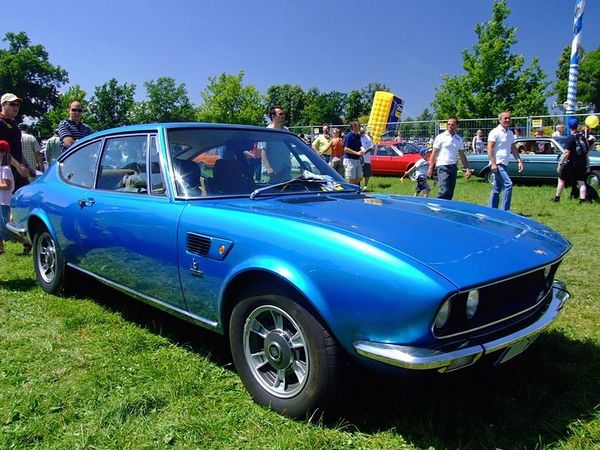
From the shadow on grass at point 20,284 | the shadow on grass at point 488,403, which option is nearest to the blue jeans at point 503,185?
the shadow on grass at point 488,403

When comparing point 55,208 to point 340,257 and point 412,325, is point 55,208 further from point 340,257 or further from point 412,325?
point 412,325

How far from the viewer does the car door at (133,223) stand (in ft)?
9.86

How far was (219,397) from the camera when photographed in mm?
2730

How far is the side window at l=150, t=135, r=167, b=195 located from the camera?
10.6 feet

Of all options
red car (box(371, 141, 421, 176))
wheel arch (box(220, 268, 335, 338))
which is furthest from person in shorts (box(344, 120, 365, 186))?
red car (box(371, 141, 421, 176))

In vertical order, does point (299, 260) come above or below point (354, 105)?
below

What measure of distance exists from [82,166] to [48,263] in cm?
107

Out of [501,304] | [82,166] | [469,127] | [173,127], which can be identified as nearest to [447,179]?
[173,127]

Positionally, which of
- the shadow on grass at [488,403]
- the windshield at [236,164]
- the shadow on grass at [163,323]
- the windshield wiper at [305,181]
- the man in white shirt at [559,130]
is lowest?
the shadow on grass at [163,323]

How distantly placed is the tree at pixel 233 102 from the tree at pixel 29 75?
22.2 metres

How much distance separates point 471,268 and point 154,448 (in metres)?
1.69

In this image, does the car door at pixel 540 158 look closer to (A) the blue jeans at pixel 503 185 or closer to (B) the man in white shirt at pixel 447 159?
(A) the blue jeans at pixel 503 185

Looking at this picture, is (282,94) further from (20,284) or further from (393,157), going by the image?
(20,284)

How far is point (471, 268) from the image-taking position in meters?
2.09
